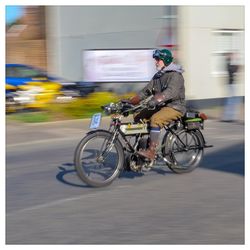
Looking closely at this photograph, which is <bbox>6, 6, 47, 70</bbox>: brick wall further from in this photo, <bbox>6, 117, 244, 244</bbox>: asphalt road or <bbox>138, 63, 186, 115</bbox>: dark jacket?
<bbox>138, 63, 186, 115</bbox>: dark jacket

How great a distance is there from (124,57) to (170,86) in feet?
35.2

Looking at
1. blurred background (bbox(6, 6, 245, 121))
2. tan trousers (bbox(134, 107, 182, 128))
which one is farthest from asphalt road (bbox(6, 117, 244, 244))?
blurred background (bbox(6, 6, 245, 121))

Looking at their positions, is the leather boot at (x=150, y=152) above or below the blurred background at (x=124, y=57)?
below

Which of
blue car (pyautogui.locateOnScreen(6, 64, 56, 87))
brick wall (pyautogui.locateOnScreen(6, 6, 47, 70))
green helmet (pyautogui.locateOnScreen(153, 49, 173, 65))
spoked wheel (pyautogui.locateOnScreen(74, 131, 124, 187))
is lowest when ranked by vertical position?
spoked wheel (pyautogui.locateOnScreen(74, 131, 124, 187))

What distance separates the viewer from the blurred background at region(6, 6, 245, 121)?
54.2 feet

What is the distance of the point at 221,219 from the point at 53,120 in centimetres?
949

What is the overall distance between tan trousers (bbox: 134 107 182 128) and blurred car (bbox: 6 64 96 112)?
8754 mm

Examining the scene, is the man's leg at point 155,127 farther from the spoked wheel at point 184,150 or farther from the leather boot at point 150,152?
the spoked wheel at point 184,150

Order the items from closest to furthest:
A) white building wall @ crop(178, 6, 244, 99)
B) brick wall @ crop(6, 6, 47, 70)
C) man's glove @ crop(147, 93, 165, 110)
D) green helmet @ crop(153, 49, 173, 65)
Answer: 1. man's glove @ crop(147, 93, 165, 110)
2. green helmet @ crop(153, 49, 173, 65)
3. white building wall @ crop(178, 6, 244, 99)
4. brick wall @ crop(6, 6, 47, 70)

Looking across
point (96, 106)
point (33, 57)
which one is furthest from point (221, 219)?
point (33, 57)

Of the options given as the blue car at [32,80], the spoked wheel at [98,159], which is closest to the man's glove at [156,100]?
the spoked wheel at [98,159]

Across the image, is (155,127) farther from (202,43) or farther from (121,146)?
(202,43)

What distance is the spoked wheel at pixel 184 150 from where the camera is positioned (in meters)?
8.06
